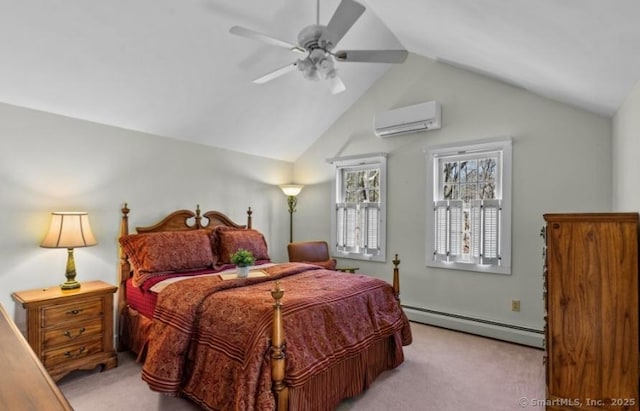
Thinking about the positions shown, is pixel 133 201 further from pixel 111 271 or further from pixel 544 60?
pixel 544 60

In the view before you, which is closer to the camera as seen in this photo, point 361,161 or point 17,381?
point 17,381

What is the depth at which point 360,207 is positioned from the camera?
16.0 ft

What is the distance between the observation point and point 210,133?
4234 mm

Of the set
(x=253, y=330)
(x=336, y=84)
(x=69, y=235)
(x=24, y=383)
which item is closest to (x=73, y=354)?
(x=69, y=235)

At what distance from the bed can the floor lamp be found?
185cm

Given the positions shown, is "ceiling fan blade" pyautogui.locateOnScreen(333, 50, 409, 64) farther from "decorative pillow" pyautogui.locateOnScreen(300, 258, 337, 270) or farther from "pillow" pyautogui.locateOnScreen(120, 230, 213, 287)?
"decorative pillow" pyautogui.locateOnScreen(300, 258, 337, 270)

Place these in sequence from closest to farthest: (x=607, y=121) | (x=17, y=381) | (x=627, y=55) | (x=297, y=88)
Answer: (x=17, y=381)
(x=627, y=55)
(x=607, y=121)
(x=297, y=88)

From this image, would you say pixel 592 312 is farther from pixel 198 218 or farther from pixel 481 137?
pixel 198 218

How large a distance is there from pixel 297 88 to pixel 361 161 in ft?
4.26

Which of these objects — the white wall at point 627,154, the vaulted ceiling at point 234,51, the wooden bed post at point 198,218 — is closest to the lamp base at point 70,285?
the wooden bed post at point 198,218

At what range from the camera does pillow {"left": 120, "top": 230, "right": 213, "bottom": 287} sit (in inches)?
126

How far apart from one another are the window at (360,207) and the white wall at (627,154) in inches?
91.2

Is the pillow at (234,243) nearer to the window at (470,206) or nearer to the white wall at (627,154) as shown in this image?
the window at (470,206)

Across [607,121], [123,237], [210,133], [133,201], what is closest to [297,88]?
[210,133]
